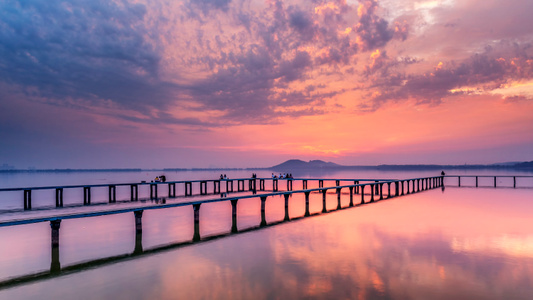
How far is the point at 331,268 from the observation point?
11.6 meters

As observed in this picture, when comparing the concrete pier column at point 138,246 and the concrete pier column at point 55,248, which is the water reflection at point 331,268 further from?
the concrete pier column at point 55,248

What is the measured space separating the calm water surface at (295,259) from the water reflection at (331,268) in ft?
0.11

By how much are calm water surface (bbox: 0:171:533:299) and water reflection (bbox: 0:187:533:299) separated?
0.11 ft

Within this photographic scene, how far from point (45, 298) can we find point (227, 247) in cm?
705

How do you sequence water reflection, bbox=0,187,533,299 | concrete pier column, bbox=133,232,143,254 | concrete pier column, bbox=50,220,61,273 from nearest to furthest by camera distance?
water reflection, bbox=0,187,533,299
concrete pier column, bbox=50,220,61,273
concrete pier column, bbox=133,232,143,254

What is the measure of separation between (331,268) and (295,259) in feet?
5.61

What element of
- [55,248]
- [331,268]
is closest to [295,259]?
[331,268]

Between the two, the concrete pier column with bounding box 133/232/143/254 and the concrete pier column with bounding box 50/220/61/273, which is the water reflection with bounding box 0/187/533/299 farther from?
the concrete pier column with bounding box 50/220/61/273

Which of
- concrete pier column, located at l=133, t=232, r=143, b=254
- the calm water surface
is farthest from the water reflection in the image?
concrete pier column, located at l=133, t=232, r=143, b=254

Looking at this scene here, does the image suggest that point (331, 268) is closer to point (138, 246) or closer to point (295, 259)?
point (295, 259)

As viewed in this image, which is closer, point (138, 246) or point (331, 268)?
point (331, 268)

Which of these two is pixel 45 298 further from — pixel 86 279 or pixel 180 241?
pixel 180 241

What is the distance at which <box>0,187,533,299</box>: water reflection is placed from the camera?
9531 mm

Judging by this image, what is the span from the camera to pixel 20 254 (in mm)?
14789
